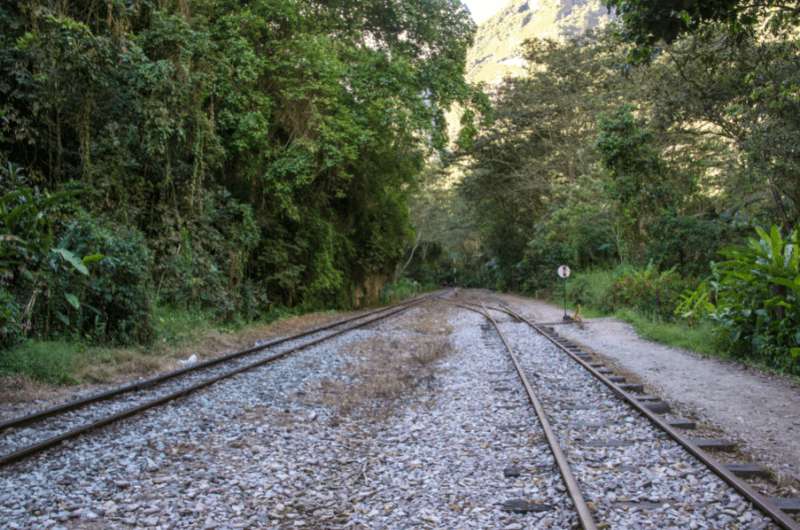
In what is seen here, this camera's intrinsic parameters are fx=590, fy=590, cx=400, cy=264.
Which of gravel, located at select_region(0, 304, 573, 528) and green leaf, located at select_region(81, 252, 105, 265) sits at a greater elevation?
green leaf, located at select_region(81, 252, 105, 265)

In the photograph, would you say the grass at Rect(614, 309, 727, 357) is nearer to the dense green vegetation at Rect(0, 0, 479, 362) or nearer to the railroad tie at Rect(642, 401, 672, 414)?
the railroad tie at Rect(642, 401, 672, 414)

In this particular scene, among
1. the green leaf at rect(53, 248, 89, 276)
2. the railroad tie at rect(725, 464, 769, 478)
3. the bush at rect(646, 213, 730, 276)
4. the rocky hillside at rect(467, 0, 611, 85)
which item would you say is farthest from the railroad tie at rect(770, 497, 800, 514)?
the rocky hillside at rect(467, 0, 611, 85)

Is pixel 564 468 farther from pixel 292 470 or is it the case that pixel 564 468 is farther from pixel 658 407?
pixel 658 407

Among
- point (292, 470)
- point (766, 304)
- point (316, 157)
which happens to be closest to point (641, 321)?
point (766, 304)

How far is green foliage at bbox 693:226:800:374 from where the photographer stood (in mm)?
A: 9172

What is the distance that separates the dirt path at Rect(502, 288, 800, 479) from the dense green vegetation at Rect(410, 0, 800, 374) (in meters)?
0.77

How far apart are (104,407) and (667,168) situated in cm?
1481

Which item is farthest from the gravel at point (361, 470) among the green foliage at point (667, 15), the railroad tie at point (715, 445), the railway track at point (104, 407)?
the green foliage at point (667, 15)

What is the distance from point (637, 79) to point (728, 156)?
5.11m

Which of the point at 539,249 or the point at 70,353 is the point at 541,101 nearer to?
the point at 539,249

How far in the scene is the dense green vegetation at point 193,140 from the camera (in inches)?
388

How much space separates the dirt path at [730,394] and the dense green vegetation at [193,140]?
890 cm

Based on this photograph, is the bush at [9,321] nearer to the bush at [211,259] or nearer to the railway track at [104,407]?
the railway track at [104,407]

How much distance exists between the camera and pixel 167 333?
1183 cm
